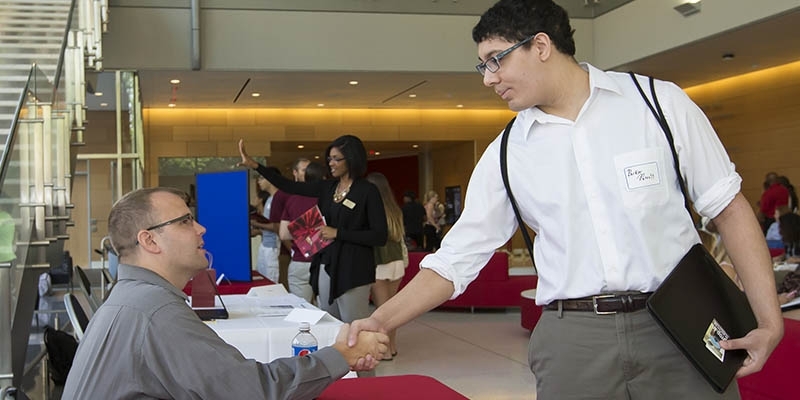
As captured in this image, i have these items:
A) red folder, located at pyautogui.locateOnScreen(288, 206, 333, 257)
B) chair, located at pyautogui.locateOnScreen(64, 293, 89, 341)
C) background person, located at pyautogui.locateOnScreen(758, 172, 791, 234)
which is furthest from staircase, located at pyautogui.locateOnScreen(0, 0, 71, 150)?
background person, located at pyautogui.locateOnScreen(758, 172, 791, 234)

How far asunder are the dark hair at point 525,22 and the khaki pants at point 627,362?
0.66 m

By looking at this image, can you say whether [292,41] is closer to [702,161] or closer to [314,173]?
[314,173]

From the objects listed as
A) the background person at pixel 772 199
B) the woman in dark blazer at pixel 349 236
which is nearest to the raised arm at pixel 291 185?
the woman in dark blazer at pixel 349 236

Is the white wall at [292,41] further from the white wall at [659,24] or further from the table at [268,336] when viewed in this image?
the table at [268,336]

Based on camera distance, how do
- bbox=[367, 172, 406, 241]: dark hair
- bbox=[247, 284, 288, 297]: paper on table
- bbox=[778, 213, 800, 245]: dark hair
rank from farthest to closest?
bbox=[778, 213, 800, 245]: dark hair → bbox=[367, 172, 406, 241]: dark hair → bbox=[247, 284, 288, 297]: paper on table

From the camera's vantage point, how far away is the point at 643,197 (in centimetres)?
187

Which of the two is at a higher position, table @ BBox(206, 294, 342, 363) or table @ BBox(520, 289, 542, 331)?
table @ BBox(206, 294, 342, 363)

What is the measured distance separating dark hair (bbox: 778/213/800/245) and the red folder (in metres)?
5.69

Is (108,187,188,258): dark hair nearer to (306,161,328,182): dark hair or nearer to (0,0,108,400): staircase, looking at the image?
(0,0,108,400): staircase

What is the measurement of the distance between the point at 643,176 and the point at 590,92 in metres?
0.26

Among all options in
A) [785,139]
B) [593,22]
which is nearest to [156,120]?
[593,22]

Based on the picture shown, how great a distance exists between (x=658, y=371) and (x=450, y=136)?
15.4 meters

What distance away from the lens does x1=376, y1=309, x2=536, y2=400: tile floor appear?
19.6 ft

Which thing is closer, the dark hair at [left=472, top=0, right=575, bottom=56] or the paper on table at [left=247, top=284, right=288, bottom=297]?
the dark hair at [left=472, top=0, right=575, bottom=56]
